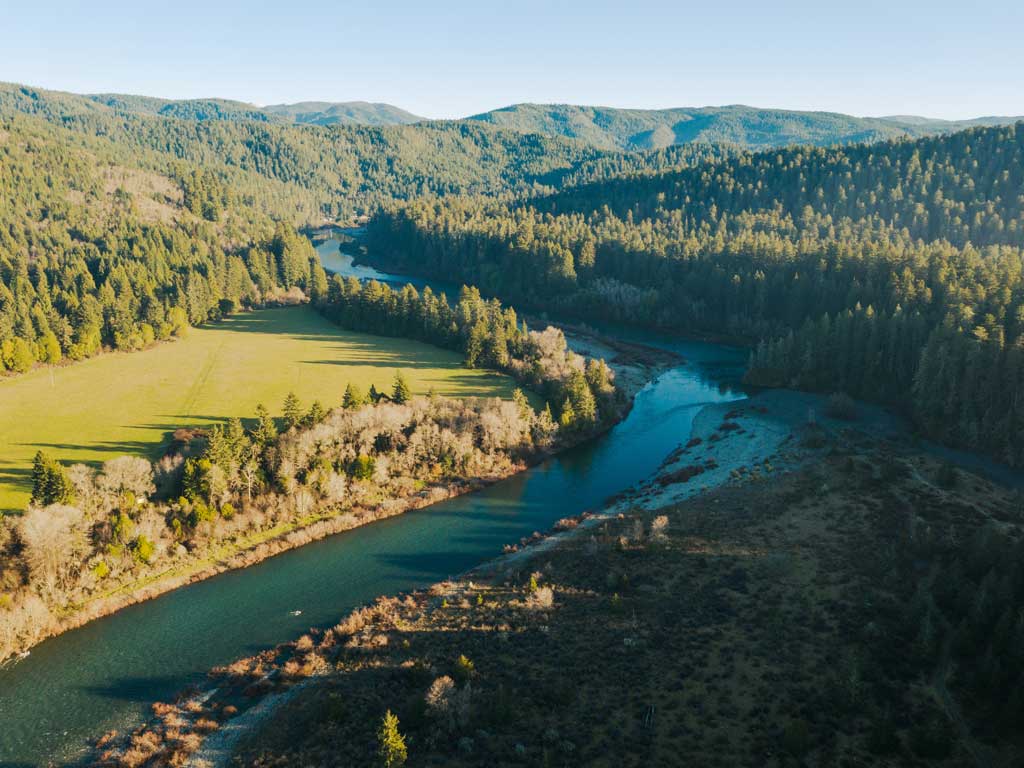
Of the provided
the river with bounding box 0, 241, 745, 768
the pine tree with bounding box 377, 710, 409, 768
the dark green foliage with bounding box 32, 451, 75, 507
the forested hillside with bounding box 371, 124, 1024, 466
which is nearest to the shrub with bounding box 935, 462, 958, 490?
the forested hillside with bounding box 371, 124, 1024, 466

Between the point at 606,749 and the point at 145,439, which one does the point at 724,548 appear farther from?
the point at 145,439

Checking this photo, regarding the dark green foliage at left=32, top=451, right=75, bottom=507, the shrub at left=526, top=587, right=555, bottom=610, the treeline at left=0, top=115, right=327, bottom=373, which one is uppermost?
the treeline at left=0, top=115, right=327, bottom=373

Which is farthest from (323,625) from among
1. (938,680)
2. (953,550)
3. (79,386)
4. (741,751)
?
(79,386)

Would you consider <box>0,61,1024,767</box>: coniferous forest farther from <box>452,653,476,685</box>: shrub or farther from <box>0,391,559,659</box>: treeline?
<box>0,391,559,659</box>: treeline

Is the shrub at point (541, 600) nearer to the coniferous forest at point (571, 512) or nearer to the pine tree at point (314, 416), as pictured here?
the coniferous forest at point (571, 512)

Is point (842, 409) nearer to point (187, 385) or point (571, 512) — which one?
point (571, 512)


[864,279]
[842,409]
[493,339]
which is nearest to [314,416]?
[493,339]
